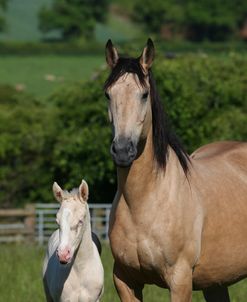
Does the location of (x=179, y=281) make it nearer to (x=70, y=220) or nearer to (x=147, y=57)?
(x=70, y=220)

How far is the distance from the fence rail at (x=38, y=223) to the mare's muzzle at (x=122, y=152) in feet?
56.1

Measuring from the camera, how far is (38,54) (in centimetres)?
7294

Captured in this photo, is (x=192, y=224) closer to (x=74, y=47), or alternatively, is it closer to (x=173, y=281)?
(x=173, y=281)

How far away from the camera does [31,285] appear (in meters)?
13.3

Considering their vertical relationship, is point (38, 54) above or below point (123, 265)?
below

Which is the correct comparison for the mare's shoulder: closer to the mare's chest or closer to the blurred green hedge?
the mare's chest

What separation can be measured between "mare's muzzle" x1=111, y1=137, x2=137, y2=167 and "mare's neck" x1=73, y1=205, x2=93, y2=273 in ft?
4.08

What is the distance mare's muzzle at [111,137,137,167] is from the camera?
→ 7.91 m

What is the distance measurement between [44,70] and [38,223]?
1598 inches

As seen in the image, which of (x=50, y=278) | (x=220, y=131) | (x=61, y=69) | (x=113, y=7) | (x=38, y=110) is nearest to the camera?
(x=50, y=278)

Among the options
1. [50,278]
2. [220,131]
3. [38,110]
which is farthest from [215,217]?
[38,110]

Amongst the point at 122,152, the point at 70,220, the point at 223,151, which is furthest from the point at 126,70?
the point at 223,151

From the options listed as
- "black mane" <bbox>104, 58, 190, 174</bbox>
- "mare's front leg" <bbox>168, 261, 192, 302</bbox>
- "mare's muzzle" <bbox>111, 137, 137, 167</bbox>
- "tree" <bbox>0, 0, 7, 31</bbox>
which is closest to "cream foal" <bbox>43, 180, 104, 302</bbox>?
"black mane" <bbox>104, 58, 190, 174</bbox>

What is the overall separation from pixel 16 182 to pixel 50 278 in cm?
1847
